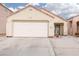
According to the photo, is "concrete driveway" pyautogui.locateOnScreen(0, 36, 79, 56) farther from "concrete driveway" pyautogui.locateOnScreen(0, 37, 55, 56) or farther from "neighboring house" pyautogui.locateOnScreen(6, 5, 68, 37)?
"neighboring house" pyautogui.locateOnScreen(6, 5, 68, 37)

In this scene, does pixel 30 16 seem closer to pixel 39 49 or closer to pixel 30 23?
pixel 30 23

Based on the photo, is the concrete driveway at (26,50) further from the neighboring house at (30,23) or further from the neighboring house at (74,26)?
the neighboring house at (74,26)

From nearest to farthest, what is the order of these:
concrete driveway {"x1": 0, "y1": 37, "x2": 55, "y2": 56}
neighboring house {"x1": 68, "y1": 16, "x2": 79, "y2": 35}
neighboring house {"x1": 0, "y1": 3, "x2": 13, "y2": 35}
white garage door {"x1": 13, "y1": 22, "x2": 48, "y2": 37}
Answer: concrete driveway {"x1": 0, "y1": 37, "x2": 55, "y2": 56} < white garage door {"x1": 13, "y1": 22, "x2": 48, "y2": 37} < neighboring house {"x1": 0, "y1": 3, "x2": 13, "y2": 35} < neighboring house {"x1": 68, "y1": 16, "x2": 79, "y2": 35}

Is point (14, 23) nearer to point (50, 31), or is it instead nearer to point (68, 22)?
point (50, 31)

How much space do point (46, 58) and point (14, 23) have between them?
41.3ft

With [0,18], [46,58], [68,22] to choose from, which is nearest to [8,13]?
[0,18]

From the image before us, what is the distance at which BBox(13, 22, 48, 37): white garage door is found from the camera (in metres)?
19.2

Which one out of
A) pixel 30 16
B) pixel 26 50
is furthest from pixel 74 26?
pixel 26 50

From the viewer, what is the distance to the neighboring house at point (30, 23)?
19.3 metres

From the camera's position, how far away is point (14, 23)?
65.6 feet

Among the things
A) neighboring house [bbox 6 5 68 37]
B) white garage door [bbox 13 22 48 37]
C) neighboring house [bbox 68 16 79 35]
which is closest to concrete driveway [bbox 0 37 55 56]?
white garage door [bbox 13 22 48 37]

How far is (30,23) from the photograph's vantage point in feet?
64.7

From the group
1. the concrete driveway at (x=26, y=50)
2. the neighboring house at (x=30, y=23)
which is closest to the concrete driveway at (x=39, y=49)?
the concrete driveway at (x=26, y=50)

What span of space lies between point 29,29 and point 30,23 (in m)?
0.67
